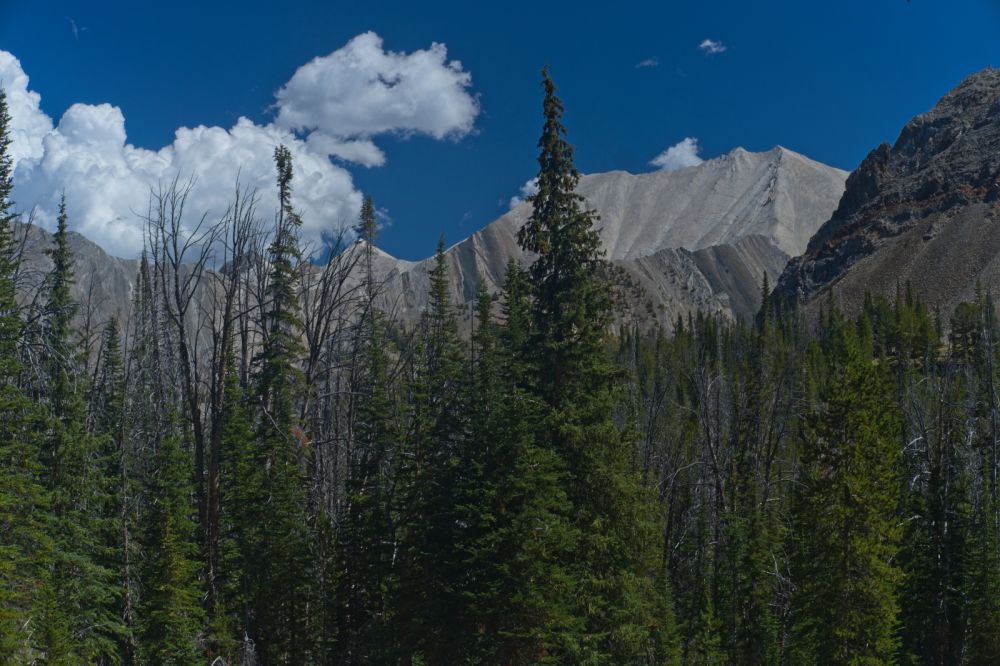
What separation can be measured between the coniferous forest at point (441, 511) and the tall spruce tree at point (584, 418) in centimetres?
7

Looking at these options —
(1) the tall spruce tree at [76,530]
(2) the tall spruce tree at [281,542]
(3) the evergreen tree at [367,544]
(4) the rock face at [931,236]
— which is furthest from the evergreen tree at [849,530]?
(4) the rock face at [931,236]

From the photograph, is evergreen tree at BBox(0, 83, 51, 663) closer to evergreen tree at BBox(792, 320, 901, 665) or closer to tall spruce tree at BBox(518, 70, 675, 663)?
tall spruce tree at BBox(518, 70, 675, 663)

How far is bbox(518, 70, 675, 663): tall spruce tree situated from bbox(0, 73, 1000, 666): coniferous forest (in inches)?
2.9

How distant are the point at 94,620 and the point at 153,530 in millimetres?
3459

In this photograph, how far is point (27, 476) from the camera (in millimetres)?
17297

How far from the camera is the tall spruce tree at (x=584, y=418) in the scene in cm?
2027

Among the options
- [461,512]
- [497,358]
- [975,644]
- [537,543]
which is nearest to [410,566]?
[461,512]

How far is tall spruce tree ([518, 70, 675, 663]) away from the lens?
20.3 m

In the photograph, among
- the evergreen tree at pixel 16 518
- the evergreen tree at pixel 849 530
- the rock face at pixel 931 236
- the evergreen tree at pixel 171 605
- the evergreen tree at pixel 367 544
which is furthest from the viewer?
the rock face at pixel 931 236

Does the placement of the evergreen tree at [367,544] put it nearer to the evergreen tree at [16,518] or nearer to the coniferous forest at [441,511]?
the coniferous forest at [441,511]

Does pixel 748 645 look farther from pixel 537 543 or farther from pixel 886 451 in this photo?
pixel 537 543

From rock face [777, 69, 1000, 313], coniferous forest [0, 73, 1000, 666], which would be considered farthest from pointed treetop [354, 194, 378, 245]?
rock face [777, 69, 1000, 313]

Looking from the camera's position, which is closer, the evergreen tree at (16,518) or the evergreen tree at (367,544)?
the evergreen tree at (16,518)

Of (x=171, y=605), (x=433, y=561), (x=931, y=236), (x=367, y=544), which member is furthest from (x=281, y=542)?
(x=931, y=236)
